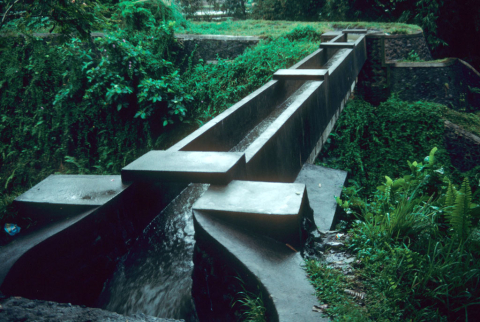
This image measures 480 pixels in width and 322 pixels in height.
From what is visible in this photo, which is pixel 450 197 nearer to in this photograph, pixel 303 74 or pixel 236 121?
pixel 236 121

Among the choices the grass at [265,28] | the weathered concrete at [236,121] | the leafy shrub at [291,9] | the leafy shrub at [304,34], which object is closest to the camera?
the weathered concrete at [236,121]

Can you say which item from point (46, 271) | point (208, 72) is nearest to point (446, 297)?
point (46, 271)

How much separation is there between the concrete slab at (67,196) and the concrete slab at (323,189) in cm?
198

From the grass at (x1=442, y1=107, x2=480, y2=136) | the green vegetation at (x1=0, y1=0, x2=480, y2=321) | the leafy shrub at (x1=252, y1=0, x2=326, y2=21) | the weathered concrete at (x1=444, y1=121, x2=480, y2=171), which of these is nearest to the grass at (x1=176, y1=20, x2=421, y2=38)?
the green vegetation at (x1=0, y1=0, x2=480, y2=321)

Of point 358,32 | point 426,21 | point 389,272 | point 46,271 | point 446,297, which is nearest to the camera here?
point 446,297

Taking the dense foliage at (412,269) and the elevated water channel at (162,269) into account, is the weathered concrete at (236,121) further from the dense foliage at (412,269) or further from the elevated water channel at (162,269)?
the dense foliage at (412,269)

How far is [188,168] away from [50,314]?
1169mm

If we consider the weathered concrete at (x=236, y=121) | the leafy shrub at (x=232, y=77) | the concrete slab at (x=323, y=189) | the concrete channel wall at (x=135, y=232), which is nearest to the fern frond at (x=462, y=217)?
the concrete channel wall at (x=135, y=232)

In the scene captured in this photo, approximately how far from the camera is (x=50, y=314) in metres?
1.84

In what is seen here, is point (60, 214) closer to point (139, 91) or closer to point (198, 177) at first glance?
point (198, 177)

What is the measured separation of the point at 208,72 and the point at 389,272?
22.0 feet

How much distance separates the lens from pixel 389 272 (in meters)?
1.94

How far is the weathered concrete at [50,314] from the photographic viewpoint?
1.79 meters

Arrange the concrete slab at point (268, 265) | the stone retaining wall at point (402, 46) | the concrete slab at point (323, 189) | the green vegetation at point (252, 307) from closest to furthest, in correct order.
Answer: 1. the concrete slab at point (268, 265)
2. the green vegetation at point (252, 307)
3. the concrete slab at point (323, 189)
4. the stone retaining wall at point (402, 46)
